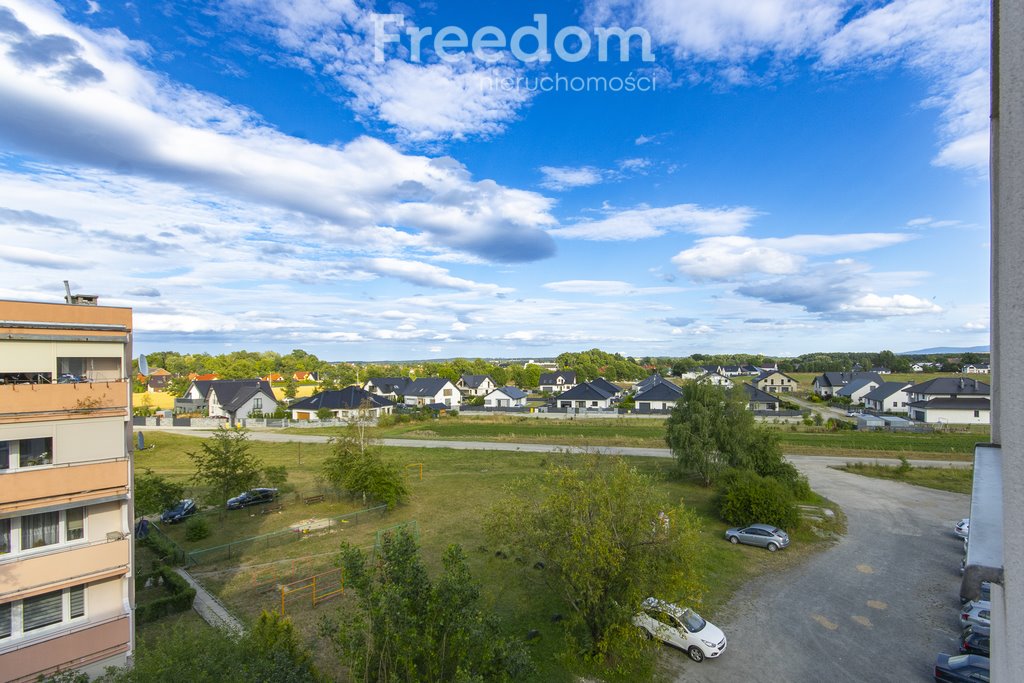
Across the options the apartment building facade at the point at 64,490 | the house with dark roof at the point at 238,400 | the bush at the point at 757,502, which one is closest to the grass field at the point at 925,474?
the bush at the point at 757,502

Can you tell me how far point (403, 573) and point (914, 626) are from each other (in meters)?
15.9

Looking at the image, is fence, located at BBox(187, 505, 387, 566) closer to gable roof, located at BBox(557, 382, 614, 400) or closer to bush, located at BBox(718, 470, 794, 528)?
bush, located at BBox(718, 470, 794, 528)

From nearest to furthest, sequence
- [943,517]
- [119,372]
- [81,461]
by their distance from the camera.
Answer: [81,461] < [119,372] < [943,517]

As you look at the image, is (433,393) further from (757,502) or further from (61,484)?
(61,484)

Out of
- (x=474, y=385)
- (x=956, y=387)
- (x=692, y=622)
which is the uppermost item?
(x=956, y=387)

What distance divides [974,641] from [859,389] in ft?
252

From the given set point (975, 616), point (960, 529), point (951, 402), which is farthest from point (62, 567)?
point (951, 402)

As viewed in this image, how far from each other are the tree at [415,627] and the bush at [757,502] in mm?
17715

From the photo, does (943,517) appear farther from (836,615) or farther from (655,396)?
Result: (655,396)

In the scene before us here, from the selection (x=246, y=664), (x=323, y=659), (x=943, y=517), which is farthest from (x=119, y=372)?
(x=943, y=517)

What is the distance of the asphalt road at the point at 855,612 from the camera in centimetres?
1303

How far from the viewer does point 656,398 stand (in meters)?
69.7

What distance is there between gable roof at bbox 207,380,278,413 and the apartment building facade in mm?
57831

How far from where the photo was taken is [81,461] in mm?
11547
